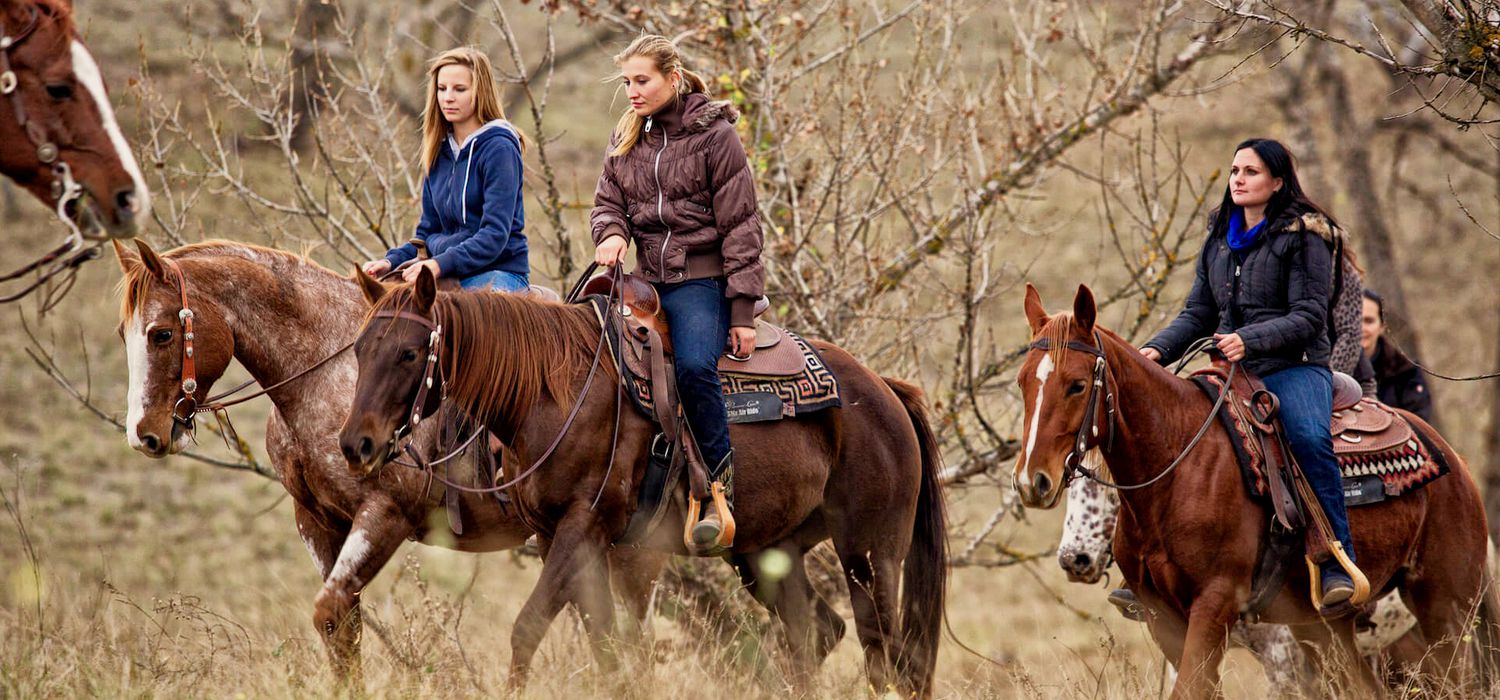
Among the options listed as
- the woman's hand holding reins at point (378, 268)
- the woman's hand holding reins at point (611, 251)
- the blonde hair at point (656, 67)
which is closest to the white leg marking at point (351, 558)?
the woman's hand holding reins at point (378, 268)

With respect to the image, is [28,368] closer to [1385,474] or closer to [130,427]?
[130,427]

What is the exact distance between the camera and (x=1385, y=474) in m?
6.00

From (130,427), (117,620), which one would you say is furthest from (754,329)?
(117,620)

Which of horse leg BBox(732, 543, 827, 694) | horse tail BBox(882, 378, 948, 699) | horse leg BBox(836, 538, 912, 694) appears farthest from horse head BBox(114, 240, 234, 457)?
horse tail BBox(882, 378, 948, 699)

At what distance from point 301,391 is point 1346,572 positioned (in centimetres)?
455

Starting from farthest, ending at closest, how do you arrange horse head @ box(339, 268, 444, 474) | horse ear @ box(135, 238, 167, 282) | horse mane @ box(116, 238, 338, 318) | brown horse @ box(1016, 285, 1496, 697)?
horse mane @ box(116, 238, 338, 318)
horse ear @ box(135, 238, 167, 282)
brown horse @ box(1016, 285, 1496, 697)
horse head @ box(339, 268, 444, 474)

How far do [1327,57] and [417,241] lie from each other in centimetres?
1355

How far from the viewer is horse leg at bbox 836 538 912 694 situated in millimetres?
6281

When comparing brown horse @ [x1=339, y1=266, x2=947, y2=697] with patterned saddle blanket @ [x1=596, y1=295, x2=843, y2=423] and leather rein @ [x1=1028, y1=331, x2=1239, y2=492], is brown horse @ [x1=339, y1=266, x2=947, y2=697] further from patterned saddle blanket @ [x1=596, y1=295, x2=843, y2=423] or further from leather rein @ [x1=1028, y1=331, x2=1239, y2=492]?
leather rein @ [x1=1028, y1=331, x2=1239, y2=492]

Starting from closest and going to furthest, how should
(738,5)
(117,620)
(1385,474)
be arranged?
1. (1385,474)
2. (117,620)
3. (738,5)

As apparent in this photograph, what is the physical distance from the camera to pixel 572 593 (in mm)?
5328

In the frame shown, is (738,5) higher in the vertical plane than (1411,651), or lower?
higher

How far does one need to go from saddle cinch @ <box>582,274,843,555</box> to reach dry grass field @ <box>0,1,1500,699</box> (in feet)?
2.41

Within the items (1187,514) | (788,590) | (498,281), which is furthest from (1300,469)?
(498,281)
